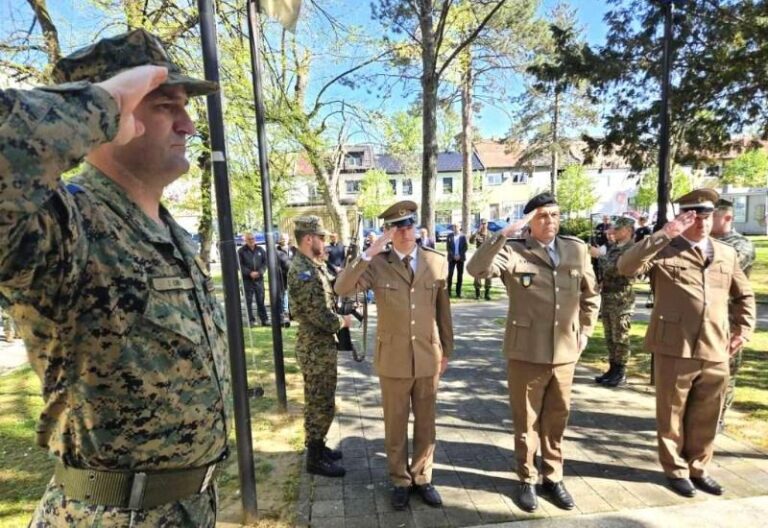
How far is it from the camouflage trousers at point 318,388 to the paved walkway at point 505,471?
0.36 metres

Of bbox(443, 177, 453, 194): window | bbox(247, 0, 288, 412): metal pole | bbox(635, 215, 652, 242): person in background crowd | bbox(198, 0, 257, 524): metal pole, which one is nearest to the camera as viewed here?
bbox(198, 0, 257, 524): metal pole

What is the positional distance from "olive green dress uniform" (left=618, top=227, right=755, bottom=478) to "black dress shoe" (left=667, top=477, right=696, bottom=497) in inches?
1.8

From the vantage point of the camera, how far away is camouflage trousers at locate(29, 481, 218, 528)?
129cm

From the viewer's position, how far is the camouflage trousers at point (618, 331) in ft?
18.8

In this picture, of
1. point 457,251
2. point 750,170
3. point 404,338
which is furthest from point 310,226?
point 750,170

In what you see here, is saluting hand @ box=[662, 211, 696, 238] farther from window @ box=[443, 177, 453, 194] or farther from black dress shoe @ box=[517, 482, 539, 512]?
window @ box=[443, 177, 453, 194]

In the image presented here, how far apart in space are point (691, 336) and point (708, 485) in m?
1.05

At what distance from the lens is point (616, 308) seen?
5883 millimetres

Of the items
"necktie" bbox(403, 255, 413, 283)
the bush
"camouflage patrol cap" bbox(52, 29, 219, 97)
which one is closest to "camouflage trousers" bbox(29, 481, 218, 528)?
"camouflage patrol cap" bbox(52, 29, 219, 97)

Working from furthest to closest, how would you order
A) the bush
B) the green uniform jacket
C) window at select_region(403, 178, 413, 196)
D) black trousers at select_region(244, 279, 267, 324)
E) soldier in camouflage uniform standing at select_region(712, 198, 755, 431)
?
window at select_region(403, 178, 413, 196), the bush, black trousers at select_region(244, 279, 267, 324), soldier in camouflage uniform standing at select_region(712, 198, 755, 431), the green uniform jacket

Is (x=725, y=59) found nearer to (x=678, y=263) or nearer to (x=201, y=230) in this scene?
(x=678, y=263)

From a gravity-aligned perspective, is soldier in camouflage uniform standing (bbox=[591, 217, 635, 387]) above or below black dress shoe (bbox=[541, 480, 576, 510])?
above

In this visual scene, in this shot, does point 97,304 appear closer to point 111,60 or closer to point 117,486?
point 117,486

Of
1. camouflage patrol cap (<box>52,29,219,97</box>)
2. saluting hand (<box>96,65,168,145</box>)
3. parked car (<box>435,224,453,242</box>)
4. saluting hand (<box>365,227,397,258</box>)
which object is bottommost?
parked car (<box>435,224,453,242</box>)
